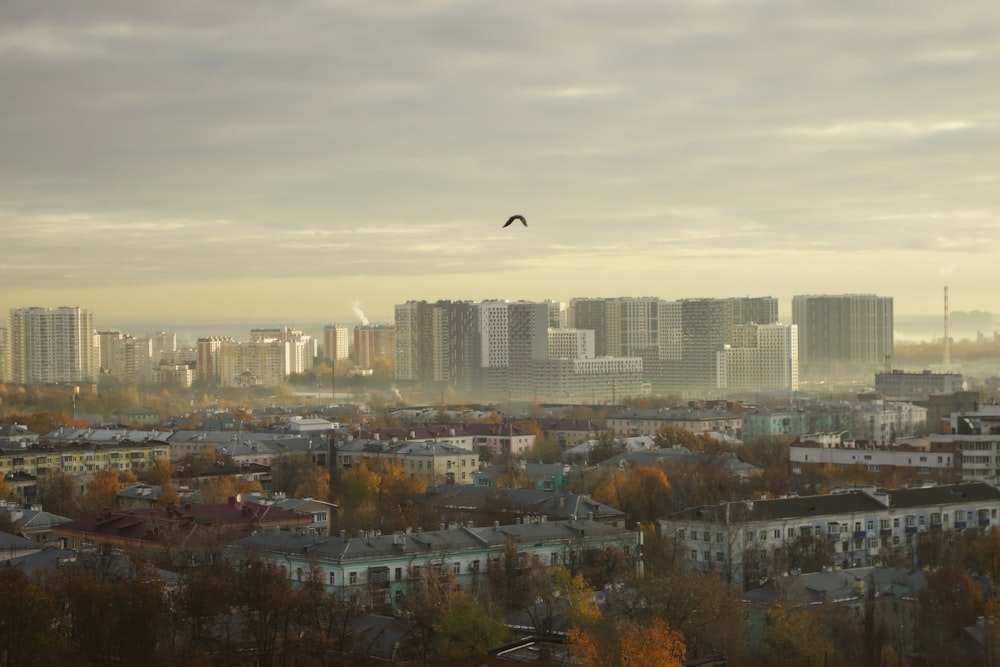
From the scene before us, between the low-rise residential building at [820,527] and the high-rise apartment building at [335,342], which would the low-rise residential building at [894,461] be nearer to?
the low-rise residential building at [820,527]

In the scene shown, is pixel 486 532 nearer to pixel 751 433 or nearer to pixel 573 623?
pixel 573 623

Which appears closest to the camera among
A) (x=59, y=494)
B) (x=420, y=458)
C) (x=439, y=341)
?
(x=59, y=494)

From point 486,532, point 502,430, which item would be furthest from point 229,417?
point 486,532

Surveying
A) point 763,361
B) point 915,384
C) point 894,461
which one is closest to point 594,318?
point 763,361

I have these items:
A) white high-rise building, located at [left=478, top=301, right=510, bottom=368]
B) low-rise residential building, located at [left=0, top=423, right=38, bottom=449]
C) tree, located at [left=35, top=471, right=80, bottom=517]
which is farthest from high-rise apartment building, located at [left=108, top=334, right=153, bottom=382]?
tree, located at [left=35, top=471, right=80, bottom=517]

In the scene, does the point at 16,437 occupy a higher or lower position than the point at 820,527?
higher

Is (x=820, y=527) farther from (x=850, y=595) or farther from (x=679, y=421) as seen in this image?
(x=679, y=421)
